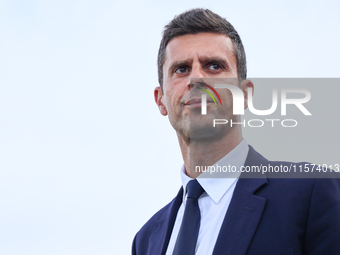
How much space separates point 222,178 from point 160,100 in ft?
4.93

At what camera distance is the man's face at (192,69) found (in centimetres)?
392

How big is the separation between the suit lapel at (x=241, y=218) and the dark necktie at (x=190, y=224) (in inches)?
14.7

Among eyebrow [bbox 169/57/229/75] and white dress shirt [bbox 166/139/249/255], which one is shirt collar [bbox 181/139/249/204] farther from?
eyebrow [bbox 169/57/229/75]

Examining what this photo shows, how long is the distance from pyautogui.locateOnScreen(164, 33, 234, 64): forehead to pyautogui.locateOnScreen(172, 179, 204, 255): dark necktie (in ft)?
4.78

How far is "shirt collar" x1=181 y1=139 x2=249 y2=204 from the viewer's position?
12.2ft

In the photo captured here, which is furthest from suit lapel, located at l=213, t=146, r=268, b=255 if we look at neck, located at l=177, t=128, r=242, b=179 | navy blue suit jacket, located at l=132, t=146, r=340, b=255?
neck, located at l=177, t=128, r=242, b=179

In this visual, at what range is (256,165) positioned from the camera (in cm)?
380

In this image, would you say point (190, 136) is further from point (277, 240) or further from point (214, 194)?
point (277, 240)

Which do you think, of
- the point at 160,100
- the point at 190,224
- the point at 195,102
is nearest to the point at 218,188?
the point at 190,224

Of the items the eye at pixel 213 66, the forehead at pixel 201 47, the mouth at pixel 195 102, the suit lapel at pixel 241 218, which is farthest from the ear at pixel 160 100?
the suit lapel at pixel 241 218

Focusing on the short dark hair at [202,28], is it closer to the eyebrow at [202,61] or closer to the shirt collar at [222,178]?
the eyebrow at [202,61]

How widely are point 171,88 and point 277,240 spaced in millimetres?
2038

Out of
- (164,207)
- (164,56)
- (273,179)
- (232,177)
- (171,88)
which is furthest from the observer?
(164,207)

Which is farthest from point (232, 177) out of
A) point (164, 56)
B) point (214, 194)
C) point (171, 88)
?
point (164, 56)
